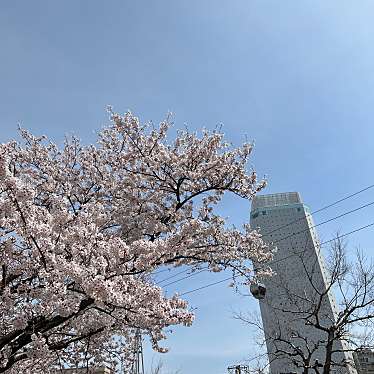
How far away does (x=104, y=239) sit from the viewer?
570cm

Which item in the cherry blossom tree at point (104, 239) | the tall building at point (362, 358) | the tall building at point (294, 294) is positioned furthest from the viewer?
the tall building at point (294, 294)

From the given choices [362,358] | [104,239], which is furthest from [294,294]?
[104,239]

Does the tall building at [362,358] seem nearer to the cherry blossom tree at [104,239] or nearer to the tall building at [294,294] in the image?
the tall building at [294,294]

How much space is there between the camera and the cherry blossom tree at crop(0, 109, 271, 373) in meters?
4.89

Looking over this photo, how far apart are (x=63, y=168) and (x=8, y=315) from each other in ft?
12.4

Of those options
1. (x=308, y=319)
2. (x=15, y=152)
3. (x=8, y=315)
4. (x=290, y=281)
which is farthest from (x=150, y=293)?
(x=290, y=281)

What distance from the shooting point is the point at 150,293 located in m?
5.69

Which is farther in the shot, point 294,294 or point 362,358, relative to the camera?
point 294,294

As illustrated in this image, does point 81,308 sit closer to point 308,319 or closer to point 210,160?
point 210,160

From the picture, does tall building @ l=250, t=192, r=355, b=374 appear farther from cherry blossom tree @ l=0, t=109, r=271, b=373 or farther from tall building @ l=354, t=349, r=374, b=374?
cherry blossom tree @ l=0, t=109, r=271, b=373

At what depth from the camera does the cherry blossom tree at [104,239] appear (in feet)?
16.0

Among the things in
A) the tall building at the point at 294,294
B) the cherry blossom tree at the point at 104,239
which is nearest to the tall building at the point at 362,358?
the tall building at the point at 294,294

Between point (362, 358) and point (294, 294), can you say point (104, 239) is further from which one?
point (362, 358)

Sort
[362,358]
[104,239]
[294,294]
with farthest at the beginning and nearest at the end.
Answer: [294,294], [362,358], [104,239]
